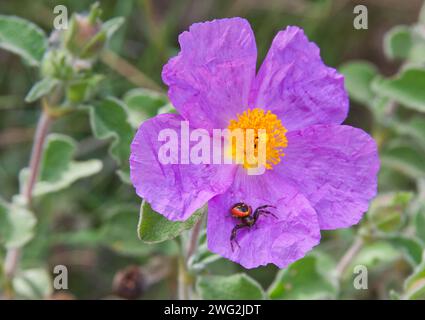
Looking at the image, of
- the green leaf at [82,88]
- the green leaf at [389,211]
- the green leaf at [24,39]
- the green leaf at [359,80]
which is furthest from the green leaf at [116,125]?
the green leaf at [359,80]

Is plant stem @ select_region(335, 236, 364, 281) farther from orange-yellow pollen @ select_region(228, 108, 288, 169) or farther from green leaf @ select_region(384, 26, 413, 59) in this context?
green leaf @ select_region(384, 26, 413, 59)

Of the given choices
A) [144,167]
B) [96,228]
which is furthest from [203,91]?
[96,228]

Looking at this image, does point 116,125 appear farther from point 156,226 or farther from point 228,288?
point 228,288

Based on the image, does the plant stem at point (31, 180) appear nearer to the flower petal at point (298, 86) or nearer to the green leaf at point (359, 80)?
the flower petal at point (298, 86)

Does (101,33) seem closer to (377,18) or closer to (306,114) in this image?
(306,114)

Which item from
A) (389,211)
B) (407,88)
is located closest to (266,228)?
(389,211)
